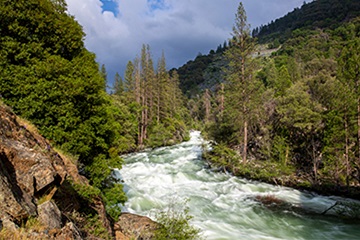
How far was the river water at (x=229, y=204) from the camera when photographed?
10.9 metres

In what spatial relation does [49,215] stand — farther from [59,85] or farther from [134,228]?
[59,85]

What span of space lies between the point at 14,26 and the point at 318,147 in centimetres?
2057

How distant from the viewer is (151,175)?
60.0ft

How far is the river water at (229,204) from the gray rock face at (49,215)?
591 centimetres

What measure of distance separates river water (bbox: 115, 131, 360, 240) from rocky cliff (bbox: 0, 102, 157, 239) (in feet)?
13.4

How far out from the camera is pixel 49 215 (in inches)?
171

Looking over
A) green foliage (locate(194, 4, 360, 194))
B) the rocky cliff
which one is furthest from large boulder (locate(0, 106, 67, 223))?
green foliage (locate(194, 4, 360, 194))

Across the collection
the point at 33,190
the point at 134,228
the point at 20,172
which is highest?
the point at 20,172

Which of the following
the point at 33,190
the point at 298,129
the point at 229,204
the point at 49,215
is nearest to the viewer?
the point at 49,215

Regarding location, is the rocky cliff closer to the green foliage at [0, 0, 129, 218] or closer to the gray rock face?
the gray rock face

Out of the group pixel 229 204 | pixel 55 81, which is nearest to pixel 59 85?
pixel 55 81

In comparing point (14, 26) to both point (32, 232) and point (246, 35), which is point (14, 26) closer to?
point (32, 232)

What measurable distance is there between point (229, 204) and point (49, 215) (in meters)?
11.7

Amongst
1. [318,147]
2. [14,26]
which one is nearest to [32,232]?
[14,26]
